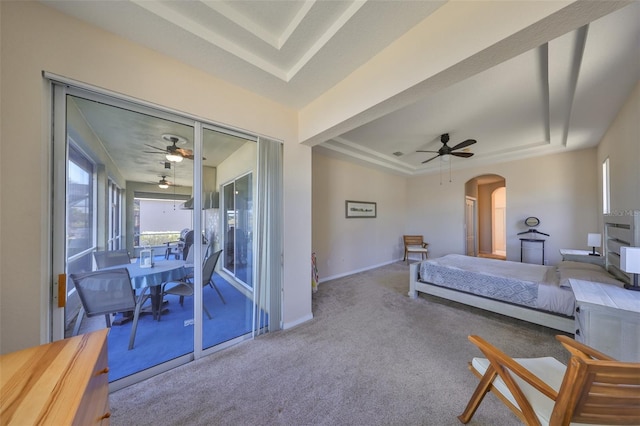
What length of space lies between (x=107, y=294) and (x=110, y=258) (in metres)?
0.31

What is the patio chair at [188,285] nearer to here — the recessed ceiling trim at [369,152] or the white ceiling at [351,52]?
the white ceiling at [351,52]

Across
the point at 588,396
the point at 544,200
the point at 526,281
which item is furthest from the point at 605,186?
the point at 588,396

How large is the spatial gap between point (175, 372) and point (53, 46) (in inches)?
101

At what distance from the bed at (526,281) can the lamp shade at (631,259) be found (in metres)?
0.47

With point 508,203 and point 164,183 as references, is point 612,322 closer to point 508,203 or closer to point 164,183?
point 164,183

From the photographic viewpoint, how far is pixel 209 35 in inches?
66.2

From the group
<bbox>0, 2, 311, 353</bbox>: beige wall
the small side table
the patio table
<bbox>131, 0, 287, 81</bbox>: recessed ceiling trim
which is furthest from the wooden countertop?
the small side table

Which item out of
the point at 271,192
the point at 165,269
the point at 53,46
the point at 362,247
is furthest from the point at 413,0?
the point at 362,247

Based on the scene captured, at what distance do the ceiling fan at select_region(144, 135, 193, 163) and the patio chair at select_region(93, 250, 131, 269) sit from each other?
0.90 m

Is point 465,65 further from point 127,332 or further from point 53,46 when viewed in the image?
point 127,332

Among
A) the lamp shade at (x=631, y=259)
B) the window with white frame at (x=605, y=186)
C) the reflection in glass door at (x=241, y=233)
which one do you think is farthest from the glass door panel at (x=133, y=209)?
the window with white frame at (x=605, y=186)

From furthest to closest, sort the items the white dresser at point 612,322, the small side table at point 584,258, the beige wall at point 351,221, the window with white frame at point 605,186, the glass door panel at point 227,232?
the beige wall at point 351,221 < the window with white frame at point 605,186 < the small side table at point 584,258 < the glass door panel at point 227,232 < the white dresser at point 612,322

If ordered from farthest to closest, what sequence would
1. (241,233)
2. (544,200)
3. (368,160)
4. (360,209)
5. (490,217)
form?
(490,217)
(360,209)
(368,160)
(544,200)
(241,233)

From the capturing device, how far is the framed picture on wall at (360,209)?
Result: 491cm
